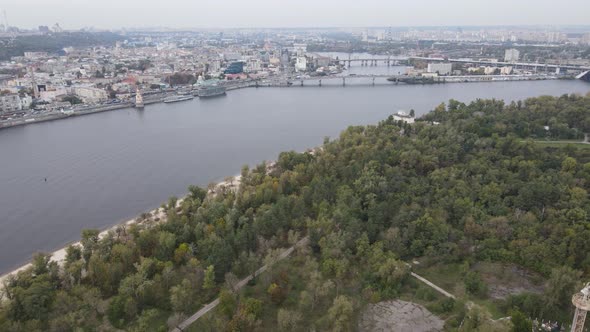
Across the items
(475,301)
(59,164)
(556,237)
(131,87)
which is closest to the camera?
(475,301)

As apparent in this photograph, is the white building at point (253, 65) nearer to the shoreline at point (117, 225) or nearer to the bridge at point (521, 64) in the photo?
the bridge at point (521, 64)

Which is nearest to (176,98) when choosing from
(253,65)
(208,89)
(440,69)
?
(208,89)

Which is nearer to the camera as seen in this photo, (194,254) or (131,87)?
(194,254)

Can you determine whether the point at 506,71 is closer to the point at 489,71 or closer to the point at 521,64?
the point at 489,71

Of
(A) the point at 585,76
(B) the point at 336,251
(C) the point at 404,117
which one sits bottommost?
(B) the point at 336,251

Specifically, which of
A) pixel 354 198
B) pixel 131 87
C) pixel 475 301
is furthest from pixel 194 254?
pixel 131 87

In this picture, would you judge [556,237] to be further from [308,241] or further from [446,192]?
[308,241]
